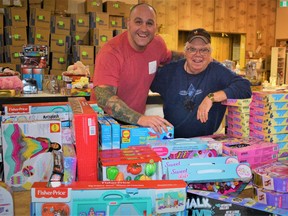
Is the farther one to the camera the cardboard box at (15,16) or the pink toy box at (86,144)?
the cardboard box at (15,16)

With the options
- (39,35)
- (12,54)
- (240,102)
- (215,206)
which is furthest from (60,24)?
(215,206)

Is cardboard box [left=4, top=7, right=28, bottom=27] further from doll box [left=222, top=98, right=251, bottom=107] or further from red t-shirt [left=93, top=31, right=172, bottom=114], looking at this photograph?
doll box [left=222, top=98, right=251, bottom=107]

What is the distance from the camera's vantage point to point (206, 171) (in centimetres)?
124

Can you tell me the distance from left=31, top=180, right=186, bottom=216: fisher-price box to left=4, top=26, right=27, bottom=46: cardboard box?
6045 millimetres

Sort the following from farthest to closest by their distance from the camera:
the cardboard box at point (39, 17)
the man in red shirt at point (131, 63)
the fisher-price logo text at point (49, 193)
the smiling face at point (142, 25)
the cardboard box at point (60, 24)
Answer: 1. the cardboard box at point (60, 24)
2. the cardboard box at point (39, 17)
3. the smiling face at point (142, 25)
4. the man in red shirt at point (131, 63)
5. the fisher-price logo text at point (49, 193)

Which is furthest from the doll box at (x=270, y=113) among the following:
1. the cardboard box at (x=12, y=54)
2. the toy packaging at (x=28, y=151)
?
the cardboard box at (x=12, y=54)

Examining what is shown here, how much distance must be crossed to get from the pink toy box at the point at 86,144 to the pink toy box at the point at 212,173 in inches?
11.2

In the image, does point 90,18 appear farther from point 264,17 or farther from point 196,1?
point 264,17

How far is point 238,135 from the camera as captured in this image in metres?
1.86

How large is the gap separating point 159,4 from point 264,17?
372 centimetres

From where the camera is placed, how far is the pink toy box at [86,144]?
1.21 meters

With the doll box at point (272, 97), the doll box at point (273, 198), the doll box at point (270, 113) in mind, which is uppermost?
the doll box at point (272, 97)

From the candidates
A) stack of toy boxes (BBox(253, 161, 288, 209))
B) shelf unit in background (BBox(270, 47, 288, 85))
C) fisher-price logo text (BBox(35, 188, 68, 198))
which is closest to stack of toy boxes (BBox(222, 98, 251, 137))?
stack of toy boxes (BBox(253, 161, 288, 209))

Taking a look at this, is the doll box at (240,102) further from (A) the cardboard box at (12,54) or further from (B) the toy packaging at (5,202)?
(A) the cardboard box at (12,54)
